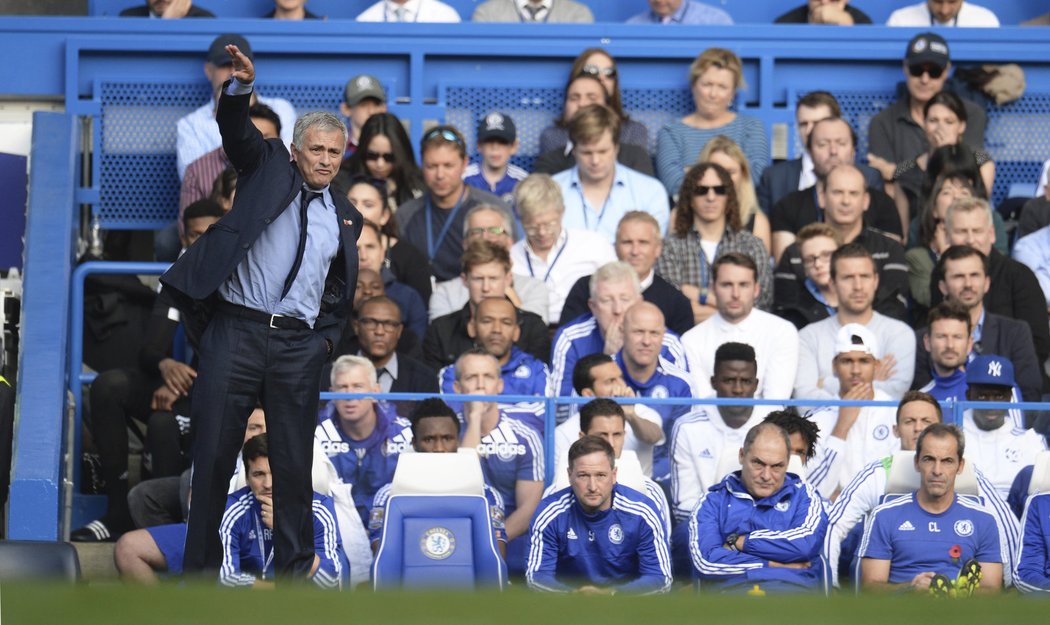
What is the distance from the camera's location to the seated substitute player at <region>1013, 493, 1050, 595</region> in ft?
24.3

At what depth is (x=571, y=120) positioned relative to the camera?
9844 mm

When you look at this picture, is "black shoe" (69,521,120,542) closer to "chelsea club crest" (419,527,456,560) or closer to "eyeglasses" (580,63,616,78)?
"chelsea club crest" (419,527,456,560)

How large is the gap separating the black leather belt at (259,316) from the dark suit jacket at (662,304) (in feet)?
10.2

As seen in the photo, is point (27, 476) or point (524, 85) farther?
point (524, 85)

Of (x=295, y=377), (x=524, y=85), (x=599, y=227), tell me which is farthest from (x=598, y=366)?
(x=524, y=85)

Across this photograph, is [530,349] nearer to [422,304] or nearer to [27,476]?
[422,304]

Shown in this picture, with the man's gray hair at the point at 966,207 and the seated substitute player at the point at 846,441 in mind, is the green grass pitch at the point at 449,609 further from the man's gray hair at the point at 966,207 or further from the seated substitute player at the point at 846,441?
the man's gray hair at the point at 966,207

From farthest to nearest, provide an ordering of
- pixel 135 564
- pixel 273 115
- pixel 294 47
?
pixel 294 47 < pixel 273 115 < pixel 135 564

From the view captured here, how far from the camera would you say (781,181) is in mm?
9914

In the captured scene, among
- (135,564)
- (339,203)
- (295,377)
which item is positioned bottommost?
(135,564)

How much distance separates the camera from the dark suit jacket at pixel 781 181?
990cm

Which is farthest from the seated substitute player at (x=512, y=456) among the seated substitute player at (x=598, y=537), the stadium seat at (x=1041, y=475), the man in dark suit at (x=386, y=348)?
the stadium seat at (x=1041, y=475)

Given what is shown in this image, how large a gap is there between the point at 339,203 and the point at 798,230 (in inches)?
165

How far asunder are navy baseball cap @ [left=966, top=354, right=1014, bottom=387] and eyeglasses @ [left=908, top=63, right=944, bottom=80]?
2.59m
